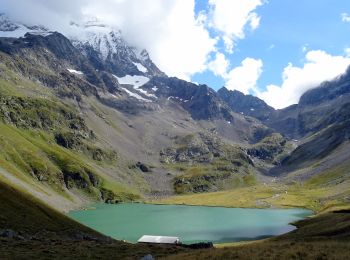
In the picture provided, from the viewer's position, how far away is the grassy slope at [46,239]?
3919 cm

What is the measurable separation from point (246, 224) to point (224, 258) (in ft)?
446

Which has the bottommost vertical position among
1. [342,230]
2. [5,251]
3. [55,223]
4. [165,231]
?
[5,251]

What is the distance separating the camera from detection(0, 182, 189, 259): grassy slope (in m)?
39.2

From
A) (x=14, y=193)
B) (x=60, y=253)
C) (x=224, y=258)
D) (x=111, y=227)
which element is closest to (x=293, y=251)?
(x=224, y=258)

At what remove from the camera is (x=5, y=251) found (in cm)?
3788

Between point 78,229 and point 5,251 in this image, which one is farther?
point 78,229

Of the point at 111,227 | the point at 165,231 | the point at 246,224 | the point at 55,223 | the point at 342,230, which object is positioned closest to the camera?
the point at 342,230

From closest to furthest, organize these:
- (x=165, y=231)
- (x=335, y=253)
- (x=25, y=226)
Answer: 1. (x=335, y=253)
2. (x=25, y=226)
3. (x=165, y=231)

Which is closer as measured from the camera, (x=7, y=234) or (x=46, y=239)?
(x=7, y=234)

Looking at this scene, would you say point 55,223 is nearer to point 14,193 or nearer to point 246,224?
point 14,193

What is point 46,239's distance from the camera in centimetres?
5628

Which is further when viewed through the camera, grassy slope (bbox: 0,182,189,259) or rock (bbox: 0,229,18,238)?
rock (bbox: 0,229,18,238)

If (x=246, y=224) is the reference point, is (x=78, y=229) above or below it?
below

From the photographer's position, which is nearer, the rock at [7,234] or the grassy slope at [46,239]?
the grassy slope at [46,239]
